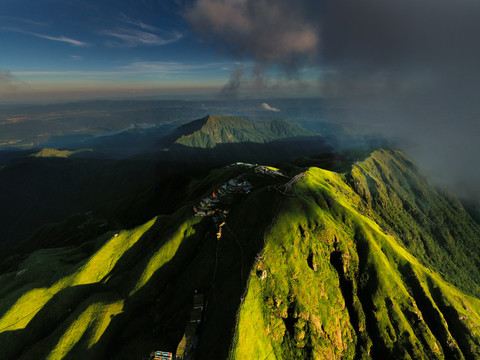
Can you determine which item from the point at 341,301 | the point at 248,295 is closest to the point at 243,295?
the point at 248,295

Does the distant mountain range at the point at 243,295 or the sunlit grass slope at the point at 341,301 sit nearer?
the distant mountain range at the point at 243,295

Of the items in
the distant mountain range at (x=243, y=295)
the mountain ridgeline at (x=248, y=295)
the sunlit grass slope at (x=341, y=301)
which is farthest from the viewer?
the sunlit grass slope at (x=341, y=301)

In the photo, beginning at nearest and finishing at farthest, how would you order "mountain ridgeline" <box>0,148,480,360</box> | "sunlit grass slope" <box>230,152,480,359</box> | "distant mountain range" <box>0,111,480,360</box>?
1. "distant mountain range" <box>0,111,480,360</box>
2. "mountain ridgeline" <box>0,148,480,360</box>
3. "sunlit grass slope" <box>230,152,480,359</box>

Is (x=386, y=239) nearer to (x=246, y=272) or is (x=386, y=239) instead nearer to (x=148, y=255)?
(x=246, y=272)

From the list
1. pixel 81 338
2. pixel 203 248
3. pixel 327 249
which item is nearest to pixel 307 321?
pixel 327 249

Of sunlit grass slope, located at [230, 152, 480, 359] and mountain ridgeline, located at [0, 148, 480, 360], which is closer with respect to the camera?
mountain ridgeline, located at [0, 148, 480, 360]

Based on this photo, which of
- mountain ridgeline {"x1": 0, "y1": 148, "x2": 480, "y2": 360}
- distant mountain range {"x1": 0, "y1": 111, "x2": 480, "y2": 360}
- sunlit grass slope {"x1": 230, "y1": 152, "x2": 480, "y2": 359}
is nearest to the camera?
distant mountain range {"x1": 0, "y1": 111, "x2": 480, "y2": 360}
